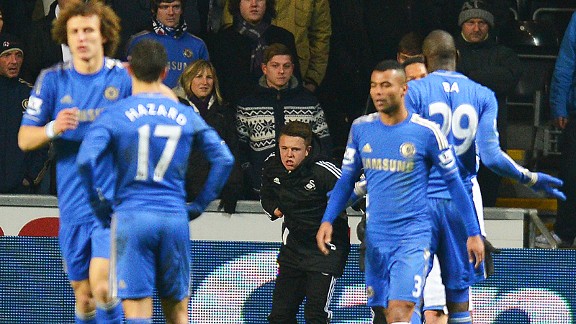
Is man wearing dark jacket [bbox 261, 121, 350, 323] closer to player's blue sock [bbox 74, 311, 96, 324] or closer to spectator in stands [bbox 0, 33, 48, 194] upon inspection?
player's blue sock [bbox 74, 311, 96, 324]

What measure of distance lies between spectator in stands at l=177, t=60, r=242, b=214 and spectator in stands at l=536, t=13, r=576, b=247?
2.77 meters

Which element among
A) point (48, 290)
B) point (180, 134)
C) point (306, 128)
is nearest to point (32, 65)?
point (48, 290)

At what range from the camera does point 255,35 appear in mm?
11422

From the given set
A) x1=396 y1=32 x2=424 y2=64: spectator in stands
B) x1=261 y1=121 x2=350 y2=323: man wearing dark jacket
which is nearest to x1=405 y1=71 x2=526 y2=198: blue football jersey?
x1=261 y1=121 x2=350 y2=323: man wearing dark jacket

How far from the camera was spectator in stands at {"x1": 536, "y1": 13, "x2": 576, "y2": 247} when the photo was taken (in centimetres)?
1120

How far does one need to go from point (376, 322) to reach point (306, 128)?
1.47m

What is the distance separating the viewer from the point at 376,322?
29.0 feet

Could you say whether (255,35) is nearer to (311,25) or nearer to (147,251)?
(311,25)

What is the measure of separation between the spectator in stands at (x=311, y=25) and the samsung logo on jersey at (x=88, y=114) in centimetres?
399

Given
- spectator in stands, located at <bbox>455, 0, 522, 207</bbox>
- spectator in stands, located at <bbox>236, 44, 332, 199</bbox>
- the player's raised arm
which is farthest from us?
spectator in stands, located at <bbox>455, 0, 522, 207</bbox>

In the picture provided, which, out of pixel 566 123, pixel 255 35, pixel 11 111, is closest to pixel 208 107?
pixel 255 35

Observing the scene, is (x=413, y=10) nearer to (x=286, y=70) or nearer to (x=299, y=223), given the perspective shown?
(x=286, y=70)

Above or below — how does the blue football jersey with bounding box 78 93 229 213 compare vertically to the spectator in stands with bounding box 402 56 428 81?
below

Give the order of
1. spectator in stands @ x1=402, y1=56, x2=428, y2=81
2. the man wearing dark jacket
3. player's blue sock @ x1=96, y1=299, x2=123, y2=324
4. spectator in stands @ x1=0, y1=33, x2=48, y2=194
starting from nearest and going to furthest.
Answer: player's blue sock @ x1=96, y1=299, x2=123, y2=324, spectator in stands @ x1=402, y1=56, x2=428, y2=81, the man wearing dark jacket, spectator in stands @ x1=0, y1=33, x2=48, y2=194
